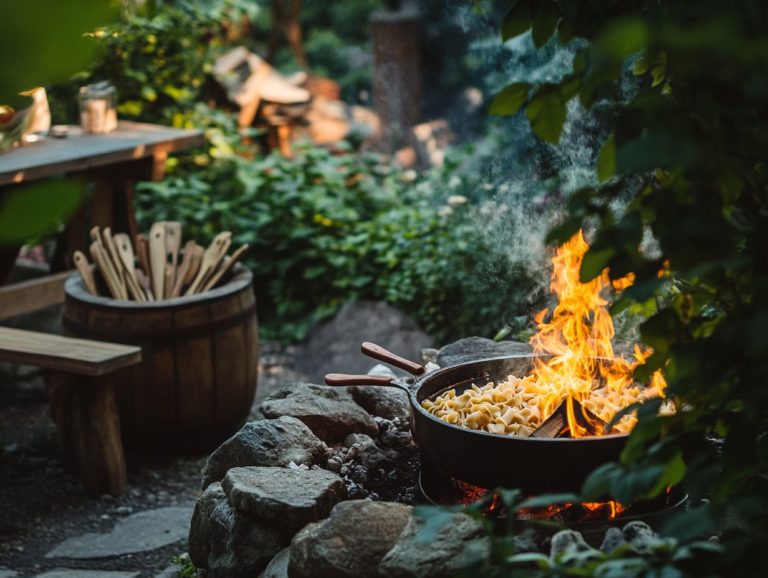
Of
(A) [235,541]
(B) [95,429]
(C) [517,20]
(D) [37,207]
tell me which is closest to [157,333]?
(B) [95,429]

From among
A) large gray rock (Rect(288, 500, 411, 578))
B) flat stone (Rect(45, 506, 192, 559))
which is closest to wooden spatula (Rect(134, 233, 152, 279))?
flat stone (Rect(45, 506, 192, 559))

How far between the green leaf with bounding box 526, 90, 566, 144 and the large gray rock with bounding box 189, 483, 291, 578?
158cm

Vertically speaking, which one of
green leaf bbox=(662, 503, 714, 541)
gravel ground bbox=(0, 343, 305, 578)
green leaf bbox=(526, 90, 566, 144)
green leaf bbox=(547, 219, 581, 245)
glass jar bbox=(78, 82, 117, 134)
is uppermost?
green leaf bbox=(526, 90, 566, 144)

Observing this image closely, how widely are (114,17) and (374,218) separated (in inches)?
242

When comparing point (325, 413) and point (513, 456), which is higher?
point (513, 456)

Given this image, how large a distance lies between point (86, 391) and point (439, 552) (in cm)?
235

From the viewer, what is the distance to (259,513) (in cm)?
271

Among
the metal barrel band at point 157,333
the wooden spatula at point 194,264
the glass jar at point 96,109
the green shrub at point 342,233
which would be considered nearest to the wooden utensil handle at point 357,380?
the metal barrel band at point 157,333

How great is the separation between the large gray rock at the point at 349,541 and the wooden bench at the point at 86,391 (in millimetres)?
1697

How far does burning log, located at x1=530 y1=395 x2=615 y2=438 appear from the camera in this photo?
267 cm

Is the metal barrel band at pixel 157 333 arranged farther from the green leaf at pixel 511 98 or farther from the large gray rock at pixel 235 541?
the green leaf at pixel 511 98

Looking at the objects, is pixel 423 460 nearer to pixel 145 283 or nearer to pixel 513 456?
pixel 513 456

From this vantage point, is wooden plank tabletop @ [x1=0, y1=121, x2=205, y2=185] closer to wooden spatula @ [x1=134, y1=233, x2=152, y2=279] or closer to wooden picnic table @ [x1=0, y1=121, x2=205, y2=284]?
wooden picnic table @ [x1=0, y1=121, x2=205, y2=284]

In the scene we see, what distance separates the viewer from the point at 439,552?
88.5 inches
